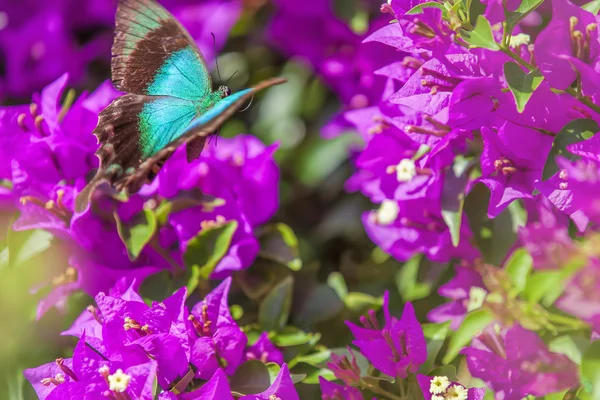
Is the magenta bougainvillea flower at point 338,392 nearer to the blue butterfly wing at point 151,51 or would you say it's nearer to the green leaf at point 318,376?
the green leaf at point 318,376

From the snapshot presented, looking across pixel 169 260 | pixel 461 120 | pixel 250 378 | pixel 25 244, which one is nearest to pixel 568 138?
pixel 461 120

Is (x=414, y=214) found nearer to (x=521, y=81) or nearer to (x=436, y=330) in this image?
(x=436, y=330)

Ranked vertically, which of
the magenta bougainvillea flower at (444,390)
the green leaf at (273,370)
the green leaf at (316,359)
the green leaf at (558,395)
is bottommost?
the green leaf at (316,359)

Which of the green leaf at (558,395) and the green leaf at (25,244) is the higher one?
the green leaf at (25,244)

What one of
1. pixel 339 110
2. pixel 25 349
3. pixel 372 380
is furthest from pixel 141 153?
pixel 339 110

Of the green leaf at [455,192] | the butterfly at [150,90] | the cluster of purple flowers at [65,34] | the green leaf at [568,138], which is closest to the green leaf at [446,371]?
the green leaf at [455,192]
